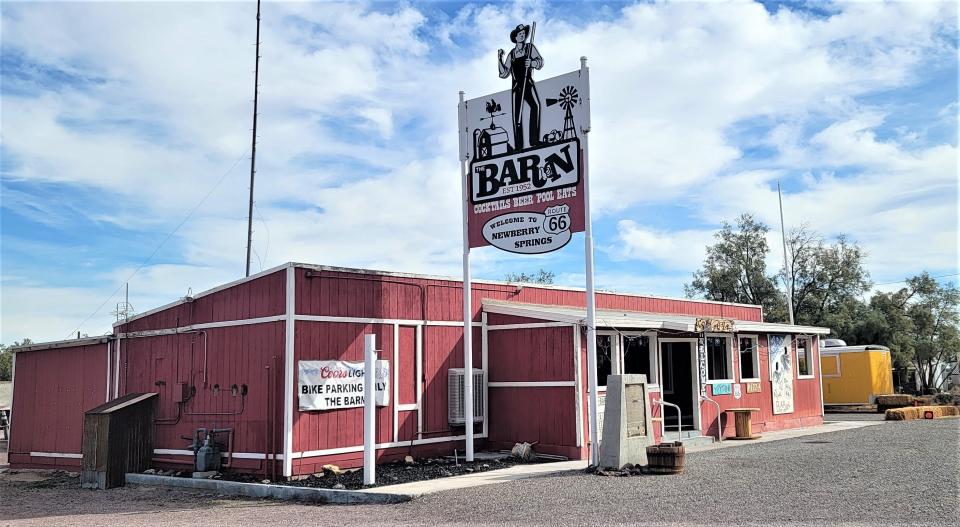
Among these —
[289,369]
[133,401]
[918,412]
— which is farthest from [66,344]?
[918,412]

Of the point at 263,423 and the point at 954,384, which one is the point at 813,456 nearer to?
the point at 263,423

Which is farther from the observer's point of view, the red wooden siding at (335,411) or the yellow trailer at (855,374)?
the yellow trailer at (855,374)

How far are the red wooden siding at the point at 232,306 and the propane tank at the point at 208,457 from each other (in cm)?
216

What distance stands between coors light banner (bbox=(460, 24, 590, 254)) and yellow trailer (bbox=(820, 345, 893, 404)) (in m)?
18.3

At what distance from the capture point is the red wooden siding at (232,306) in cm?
1331

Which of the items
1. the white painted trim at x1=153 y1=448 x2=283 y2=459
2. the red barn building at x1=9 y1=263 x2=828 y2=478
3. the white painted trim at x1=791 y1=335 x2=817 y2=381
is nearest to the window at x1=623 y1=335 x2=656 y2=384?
the red barn building at x1=9 y1=263 x2=828 y2=478

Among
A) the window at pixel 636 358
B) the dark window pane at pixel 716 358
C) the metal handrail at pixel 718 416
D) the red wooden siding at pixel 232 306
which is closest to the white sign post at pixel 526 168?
the red wooden siding at pixel 232 306

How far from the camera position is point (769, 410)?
18969mm

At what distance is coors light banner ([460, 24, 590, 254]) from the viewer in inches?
520

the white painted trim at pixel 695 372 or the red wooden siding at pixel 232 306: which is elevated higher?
the red wooden siding at pixel 232 306

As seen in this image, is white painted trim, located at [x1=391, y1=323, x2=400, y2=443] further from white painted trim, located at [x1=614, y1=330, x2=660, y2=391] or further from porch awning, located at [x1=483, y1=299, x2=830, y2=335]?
white painted trim, located at [x1=614, y1=330, x2=660, y2=391]

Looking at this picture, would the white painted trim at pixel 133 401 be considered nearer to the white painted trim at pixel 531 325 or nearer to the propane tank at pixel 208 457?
the propane tank at pixel 208 457

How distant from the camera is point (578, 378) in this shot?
14109mm

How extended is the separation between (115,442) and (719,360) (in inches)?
481
